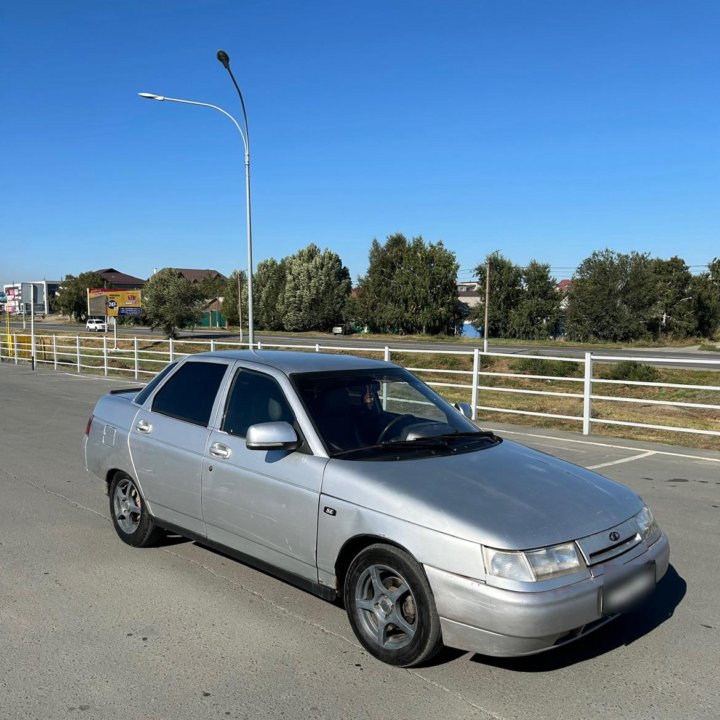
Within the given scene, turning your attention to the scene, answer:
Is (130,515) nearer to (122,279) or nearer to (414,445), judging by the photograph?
(414,445)

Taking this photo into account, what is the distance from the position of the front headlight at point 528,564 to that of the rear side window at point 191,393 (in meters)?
2.32

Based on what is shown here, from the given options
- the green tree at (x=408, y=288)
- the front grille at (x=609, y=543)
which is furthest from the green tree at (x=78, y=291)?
the front grille at (x=609, y=543)

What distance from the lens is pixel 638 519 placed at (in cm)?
370

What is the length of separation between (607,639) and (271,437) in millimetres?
2187

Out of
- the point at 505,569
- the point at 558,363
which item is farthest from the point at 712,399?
the point at 505,569

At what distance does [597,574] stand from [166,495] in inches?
118

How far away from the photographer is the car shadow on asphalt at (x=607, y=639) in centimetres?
353

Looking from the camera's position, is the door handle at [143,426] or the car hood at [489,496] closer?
the car hood at [489,496]

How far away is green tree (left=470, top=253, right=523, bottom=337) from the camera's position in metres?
69.1

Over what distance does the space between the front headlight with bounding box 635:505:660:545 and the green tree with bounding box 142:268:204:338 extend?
171 ft

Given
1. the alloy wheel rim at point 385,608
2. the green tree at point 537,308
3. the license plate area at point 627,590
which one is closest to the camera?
the license plate area at point 627,590

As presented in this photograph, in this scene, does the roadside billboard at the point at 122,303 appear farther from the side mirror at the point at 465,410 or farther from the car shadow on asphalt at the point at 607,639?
the car shadow on asphalt at the point at 607,639

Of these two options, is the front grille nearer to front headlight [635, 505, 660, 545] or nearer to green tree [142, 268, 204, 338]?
front headlight [635, 505, 660, 545]

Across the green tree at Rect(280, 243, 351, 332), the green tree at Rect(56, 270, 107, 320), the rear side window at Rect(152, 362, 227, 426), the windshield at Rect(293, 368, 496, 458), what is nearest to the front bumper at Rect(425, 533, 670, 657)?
the windshield at Rect(293, 368, 496, 458)
